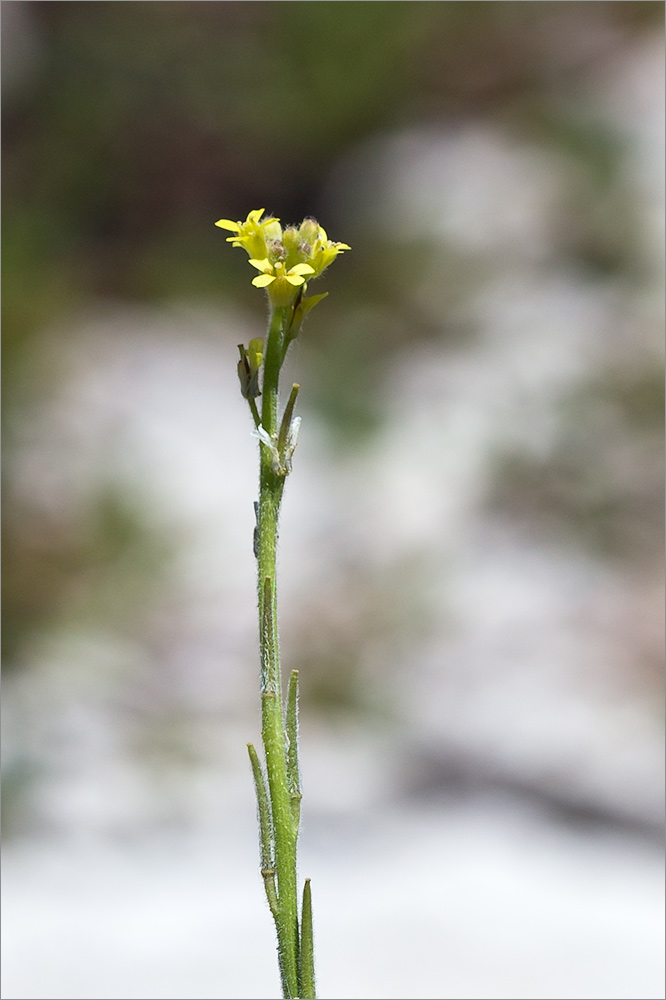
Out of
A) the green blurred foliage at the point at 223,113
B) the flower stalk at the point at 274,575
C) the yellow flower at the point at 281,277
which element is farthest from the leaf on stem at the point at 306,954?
the green blurred foliage at the point at 223,113

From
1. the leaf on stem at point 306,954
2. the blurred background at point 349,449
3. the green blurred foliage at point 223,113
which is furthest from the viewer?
the green blurred foliage at point 223,113

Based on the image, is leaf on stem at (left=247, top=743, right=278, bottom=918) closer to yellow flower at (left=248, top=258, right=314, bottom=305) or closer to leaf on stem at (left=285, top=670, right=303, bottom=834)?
leaf on stem at (left=285, top=670, right=303, bottom=834)

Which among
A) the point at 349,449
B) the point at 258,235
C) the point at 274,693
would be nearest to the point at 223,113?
the point at 349,449

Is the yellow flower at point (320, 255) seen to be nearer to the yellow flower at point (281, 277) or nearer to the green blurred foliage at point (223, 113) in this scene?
the yellow flower at point (281, 277)

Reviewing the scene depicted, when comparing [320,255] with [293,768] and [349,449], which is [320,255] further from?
[349,449]

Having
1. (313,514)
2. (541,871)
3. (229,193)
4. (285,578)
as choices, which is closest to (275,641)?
(541,871)

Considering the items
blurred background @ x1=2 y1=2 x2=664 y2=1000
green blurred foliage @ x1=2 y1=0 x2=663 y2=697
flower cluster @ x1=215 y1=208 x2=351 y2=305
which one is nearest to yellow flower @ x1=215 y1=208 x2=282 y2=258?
flower cluster @ x1=215 y1=208 x2=351 y2=305

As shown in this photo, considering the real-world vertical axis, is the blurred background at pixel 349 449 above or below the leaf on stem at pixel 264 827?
above
